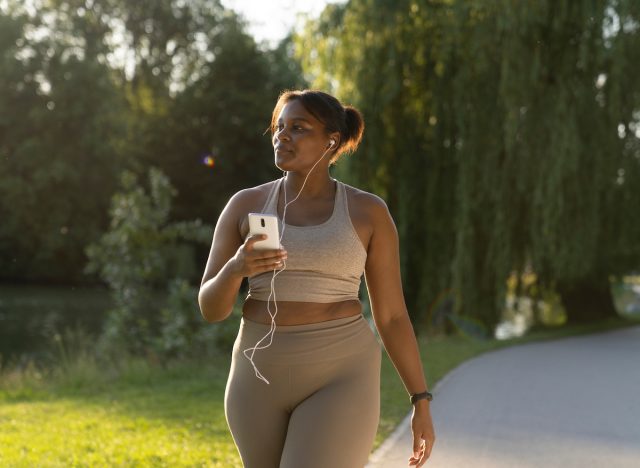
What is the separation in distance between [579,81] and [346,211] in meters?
12.3

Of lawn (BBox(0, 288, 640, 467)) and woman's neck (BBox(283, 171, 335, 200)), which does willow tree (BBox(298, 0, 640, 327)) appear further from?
woman's neck (BBox(283, 171, 335, 200))

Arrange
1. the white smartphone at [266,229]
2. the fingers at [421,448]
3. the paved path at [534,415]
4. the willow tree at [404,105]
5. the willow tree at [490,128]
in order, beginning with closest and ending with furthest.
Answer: the white smartphone at [266,229], the fingers at [421,448], the paved path at [534,415], the willow tree at [490,128], the willow tree at [404,105]

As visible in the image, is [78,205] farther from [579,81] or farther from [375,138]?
[579,81]

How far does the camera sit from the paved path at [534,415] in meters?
5.89

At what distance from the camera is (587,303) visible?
1967 cm

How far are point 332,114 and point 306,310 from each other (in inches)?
23.0

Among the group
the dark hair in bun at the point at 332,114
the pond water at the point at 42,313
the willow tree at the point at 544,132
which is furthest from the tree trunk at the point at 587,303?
the dark hair in bun at the point at 332,114

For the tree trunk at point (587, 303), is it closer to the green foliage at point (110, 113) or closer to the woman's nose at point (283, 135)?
the green foliage at point (110, 113)

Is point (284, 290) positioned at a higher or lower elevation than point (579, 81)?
lower

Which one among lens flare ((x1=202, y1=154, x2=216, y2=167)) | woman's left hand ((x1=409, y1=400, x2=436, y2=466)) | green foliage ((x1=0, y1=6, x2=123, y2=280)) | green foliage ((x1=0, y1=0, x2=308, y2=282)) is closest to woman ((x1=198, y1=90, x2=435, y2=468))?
woman's left hand ((x1=409, y1=400, x2=436, y2=466))

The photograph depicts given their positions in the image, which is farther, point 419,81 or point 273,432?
point 419,81

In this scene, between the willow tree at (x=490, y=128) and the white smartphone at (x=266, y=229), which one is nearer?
the white smartphone at (x=266, y=229)

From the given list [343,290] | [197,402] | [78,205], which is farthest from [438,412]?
[78,205]

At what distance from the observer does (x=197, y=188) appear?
1468 inches
